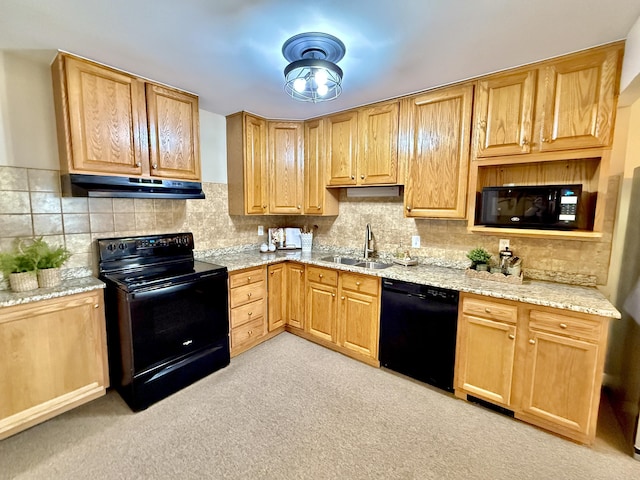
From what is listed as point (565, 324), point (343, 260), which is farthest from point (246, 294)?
point (565, 324)

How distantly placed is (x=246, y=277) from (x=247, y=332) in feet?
1.85

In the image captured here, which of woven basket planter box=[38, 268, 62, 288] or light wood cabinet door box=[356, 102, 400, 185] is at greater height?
light wood cabinet door box=[356, 102, 400, 185]

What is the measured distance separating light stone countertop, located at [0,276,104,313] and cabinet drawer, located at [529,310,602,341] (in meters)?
2.97

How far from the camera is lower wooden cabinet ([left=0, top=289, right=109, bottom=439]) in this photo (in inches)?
69.7

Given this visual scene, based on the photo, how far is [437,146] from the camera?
2467mm

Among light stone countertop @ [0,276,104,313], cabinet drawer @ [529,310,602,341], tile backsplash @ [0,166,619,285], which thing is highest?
tile backsplash @ [0,166,619,285]

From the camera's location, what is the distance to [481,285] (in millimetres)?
2135

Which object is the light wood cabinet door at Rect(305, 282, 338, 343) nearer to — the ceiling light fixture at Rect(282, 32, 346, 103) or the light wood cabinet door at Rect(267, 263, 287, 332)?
the light wood cabinet door at Rect(267, 263, 287, 332)

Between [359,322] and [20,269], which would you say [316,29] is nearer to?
[359,322]

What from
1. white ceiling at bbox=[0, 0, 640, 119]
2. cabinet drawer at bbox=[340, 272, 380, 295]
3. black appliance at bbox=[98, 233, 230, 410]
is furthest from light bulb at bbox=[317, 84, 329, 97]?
→ black appliance at bbox=[98, 233, 230, 410]

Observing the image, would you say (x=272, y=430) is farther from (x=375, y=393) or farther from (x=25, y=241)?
(x=25, y=241)

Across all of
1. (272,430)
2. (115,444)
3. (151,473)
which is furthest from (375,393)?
(115,444)

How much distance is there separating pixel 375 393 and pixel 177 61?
112 inches

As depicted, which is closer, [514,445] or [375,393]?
[514,445]
